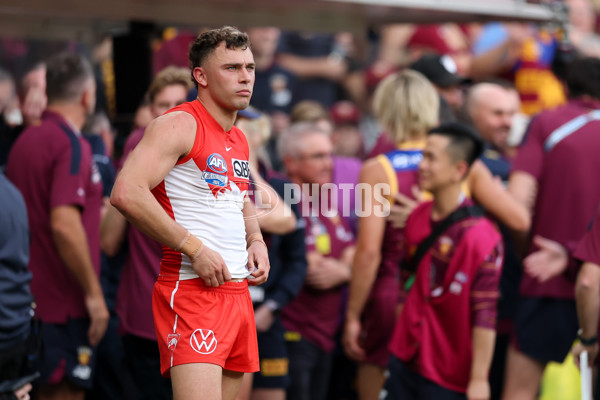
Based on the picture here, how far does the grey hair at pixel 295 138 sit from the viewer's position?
547cm

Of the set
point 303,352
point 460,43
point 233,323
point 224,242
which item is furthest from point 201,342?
point 460,43

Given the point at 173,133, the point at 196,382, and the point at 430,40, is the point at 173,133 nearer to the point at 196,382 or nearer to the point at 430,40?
the point at 196,382

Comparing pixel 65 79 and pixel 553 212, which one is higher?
pixel 65 79

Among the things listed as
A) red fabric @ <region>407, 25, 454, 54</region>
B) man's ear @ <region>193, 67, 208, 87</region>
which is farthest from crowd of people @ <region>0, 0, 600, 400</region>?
red fabric @ <region>407, 25, 454, 54</region>

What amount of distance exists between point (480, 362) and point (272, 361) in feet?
3.93

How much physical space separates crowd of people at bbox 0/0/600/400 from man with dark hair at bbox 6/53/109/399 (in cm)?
1

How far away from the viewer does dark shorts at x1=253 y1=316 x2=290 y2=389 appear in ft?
15.5

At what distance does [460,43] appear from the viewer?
32.8 feet

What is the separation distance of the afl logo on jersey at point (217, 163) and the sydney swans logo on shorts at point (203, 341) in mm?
553

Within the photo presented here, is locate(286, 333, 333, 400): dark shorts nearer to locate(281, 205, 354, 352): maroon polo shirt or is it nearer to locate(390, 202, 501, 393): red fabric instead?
locate(281, 205, 354, 352): maroon polo shirt

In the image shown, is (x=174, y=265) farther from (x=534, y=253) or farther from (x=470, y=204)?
(x=534, y=253)

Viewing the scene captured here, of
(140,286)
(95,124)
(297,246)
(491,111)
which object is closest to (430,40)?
→ (491,111)

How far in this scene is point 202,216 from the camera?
9.57ft

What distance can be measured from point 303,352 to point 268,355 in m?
0.48
